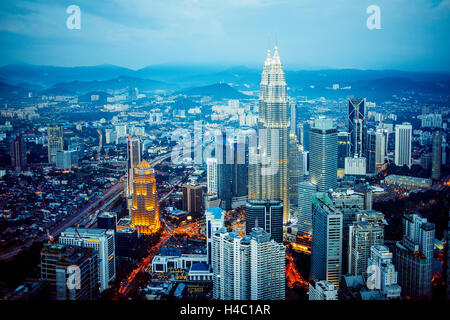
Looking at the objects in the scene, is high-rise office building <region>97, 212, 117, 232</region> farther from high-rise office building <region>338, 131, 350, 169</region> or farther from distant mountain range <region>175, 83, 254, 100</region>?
high-rise office building <region>338, 131, 350, 169</region>

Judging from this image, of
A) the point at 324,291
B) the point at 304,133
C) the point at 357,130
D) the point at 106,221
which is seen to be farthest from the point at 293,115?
the point at 324,291

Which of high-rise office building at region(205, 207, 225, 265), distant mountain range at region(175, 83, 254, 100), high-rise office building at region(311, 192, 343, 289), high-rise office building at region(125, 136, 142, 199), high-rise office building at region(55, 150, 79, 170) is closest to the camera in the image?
high-rise office building at region(311, 192, 343, 289)

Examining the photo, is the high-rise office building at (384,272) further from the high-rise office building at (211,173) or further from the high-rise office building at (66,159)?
the high-rise office building at (211,173)

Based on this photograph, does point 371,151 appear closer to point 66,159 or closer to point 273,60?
point 273,60

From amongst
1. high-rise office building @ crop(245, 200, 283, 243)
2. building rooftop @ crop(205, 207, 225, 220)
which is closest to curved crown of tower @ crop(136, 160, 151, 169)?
building rooftop @ crop(205, 207, 225, 220)

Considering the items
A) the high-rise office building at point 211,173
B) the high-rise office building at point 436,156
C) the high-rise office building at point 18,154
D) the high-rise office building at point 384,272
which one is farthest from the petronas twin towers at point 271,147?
the high-rise office building at point 18,154
